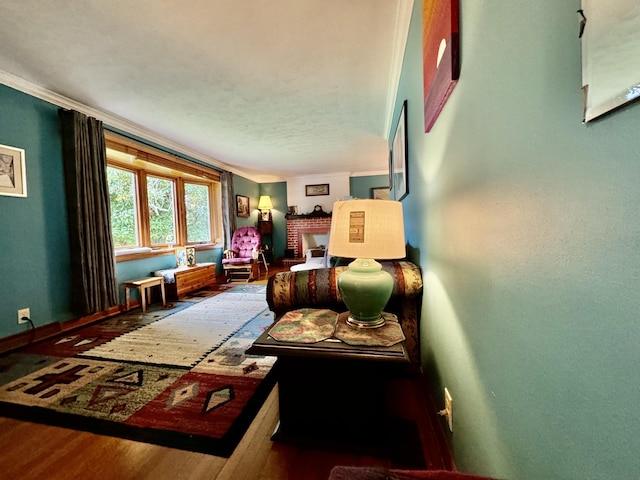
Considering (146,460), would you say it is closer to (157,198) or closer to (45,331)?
(45,331)

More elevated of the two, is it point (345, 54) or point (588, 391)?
point (345, 54)

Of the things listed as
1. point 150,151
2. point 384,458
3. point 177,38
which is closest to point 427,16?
point 177,38

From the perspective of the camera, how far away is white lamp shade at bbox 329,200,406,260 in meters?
1.06

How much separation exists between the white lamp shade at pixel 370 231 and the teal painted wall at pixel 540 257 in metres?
0.24

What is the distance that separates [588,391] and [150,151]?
4.41 meters

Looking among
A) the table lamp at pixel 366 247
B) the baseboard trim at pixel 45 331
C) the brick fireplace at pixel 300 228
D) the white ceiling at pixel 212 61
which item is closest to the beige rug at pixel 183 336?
the baseboard trim at pixel 45 331

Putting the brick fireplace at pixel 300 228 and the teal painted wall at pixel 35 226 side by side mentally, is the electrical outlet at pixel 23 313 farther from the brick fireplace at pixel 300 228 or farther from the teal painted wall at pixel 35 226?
the brick fireplace at pixel 300 228

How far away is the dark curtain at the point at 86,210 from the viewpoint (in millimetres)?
2598

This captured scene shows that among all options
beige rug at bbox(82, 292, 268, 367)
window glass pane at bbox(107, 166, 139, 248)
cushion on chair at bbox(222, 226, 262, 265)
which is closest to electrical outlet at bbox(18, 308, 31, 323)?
beige rug at bbox(82, 292, 268, 367)

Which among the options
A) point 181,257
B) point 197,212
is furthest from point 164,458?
point 197,212

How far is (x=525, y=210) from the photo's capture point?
51 centimetres

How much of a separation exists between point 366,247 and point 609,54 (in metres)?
0.81

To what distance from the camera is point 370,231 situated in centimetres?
106

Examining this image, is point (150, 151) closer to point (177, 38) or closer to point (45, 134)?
point (45, 134)
